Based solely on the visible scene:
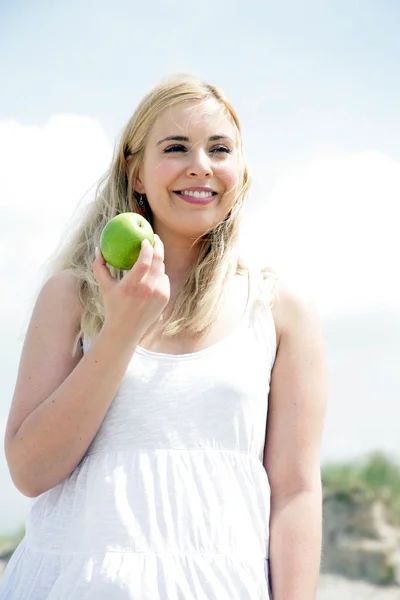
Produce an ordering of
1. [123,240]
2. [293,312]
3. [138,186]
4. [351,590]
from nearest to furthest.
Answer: [123,240] → [293,312] → [138,186] → [351,590]

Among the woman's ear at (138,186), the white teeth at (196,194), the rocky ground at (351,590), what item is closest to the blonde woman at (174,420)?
the white teeth at (196,194)

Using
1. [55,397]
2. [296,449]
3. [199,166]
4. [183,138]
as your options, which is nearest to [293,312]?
[296,449]

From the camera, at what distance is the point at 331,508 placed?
8.59 meters

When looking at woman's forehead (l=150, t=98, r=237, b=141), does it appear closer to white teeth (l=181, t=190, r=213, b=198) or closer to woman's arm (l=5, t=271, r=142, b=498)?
white teeth (l=181, t=190, r=213, b=198)

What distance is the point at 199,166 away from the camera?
233cm

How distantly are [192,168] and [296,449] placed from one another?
862mm

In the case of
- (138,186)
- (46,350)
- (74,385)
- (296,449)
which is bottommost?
(296,449)

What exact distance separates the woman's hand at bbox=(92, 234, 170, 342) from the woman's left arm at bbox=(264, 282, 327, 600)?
459 mm

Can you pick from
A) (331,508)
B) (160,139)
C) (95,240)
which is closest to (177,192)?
(160,139)

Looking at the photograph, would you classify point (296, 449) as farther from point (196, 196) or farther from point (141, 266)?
point (196, 196)

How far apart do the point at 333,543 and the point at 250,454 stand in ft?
22.6

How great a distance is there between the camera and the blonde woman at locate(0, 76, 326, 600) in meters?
2.00

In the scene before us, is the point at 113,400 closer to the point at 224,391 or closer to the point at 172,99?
the point at 224,391

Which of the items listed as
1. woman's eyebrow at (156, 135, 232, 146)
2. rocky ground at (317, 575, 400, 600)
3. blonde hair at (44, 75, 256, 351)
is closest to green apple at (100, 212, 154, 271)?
blonde hair at (44, 75, 256, 351)
